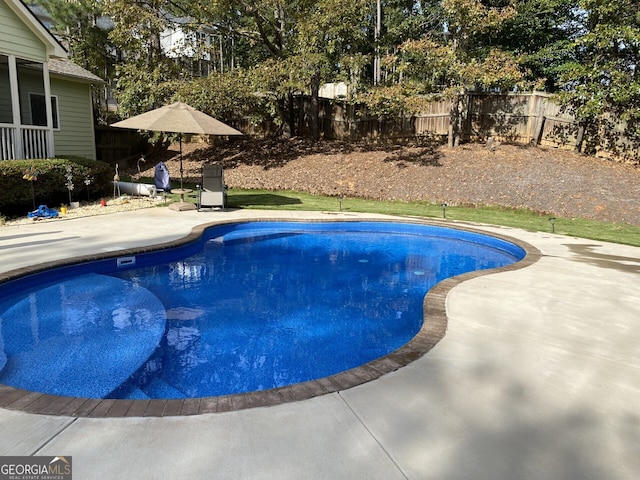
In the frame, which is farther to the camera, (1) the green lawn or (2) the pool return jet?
(2) the pool return jet

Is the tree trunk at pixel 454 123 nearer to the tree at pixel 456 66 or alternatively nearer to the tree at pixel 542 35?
the tree at pixel 456 66

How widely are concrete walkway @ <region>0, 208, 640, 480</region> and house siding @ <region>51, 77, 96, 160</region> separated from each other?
14.3 meters

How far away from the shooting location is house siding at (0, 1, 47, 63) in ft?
34.1

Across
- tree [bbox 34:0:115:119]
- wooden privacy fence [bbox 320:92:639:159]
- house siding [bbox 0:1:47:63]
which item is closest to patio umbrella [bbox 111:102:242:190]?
house siding [bbox 0:1:47:63]

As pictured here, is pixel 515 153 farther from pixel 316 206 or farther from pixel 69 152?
pixel 69 152

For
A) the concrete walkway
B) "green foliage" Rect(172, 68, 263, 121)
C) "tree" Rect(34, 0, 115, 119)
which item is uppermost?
"tree" Rect(34, 0, 115, 119)

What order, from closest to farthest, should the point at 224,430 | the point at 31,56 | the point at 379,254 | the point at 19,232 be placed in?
the point at 224,430 → the point at 19,232 → the point at 379,254 → the point at 31,56

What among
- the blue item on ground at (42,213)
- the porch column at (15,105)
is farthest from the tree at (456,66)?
the blue item on ground at (42,213)

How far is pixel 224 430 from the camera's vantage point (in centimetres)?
251

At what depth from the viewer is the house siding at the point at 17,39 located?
10383 millimetres

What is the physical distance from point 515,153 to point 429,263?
9.39m

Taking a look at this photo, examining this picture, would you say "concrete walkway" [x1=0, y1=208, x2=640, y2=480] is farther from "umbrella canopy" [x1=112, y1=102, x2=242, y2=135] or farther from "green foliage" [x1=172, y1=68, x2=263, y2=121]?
"green foliage" [x1=172, y1=68, x2=263, y2=121]

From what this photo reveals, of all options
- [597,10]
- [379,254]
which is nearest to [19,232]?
[379,254]

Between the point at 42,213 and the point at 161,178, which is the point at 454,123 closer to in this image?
the point at 161,178
